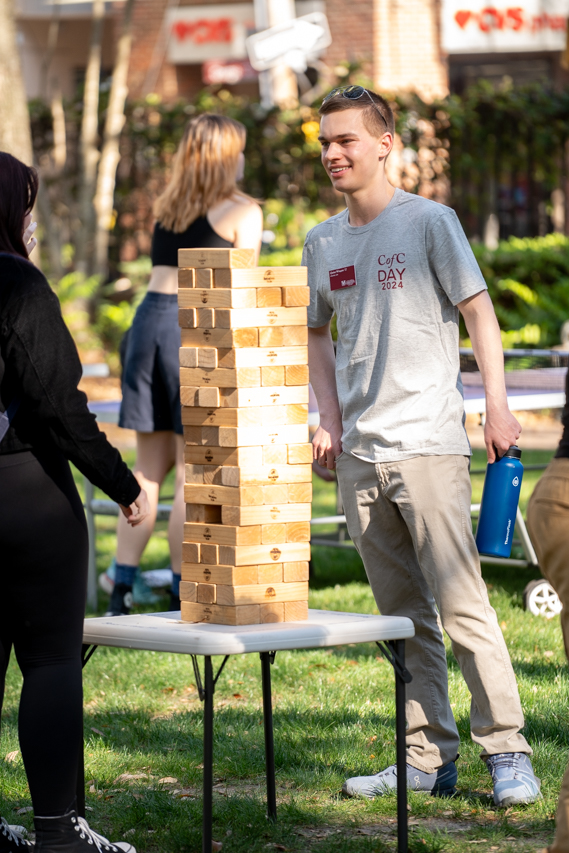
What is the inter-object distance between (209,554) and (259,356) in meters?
0.60

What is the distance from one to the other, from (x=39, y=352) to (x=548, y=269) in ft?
40.1

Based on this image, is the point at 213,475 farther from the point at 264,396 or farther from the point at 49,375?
the point at 49,375

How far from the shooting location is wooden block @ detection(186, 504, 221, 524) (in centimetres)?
342

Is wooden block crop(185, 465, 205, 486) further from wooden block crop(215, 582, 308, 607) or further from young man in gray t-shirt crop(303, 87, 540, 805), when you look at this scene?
young man in gray t-shirt crop(303, 87, 540, 805)

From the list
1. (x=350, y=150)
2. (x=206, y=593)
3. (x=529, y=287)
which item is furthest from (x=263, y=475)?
(x=529, y=287)

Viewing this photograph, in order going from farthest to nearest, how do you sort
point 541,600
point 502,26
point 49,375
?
point 502,26, point 541,600, point 49,375

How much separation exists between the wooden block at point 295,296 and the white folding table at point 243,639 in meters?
0.94

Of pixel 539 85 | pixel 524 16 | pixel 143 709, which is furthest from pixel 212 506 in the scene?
pixel 524 16

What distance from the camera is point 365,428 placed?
12.1 ft

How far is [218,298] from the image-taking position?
3318 mm

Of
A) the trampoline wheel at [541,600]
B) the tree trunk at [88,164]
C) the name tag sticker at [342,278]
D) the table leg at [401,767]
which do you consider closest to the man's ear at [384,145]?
the name tag sticker at [342,278]

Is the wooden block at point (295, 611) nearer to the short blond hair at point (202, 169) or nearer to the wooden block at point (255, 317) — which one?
the wooden block at point (255, 317)

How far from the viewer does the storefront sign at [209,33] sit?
71.8ft

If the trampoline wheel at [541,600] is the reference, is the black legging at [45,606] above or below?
above
